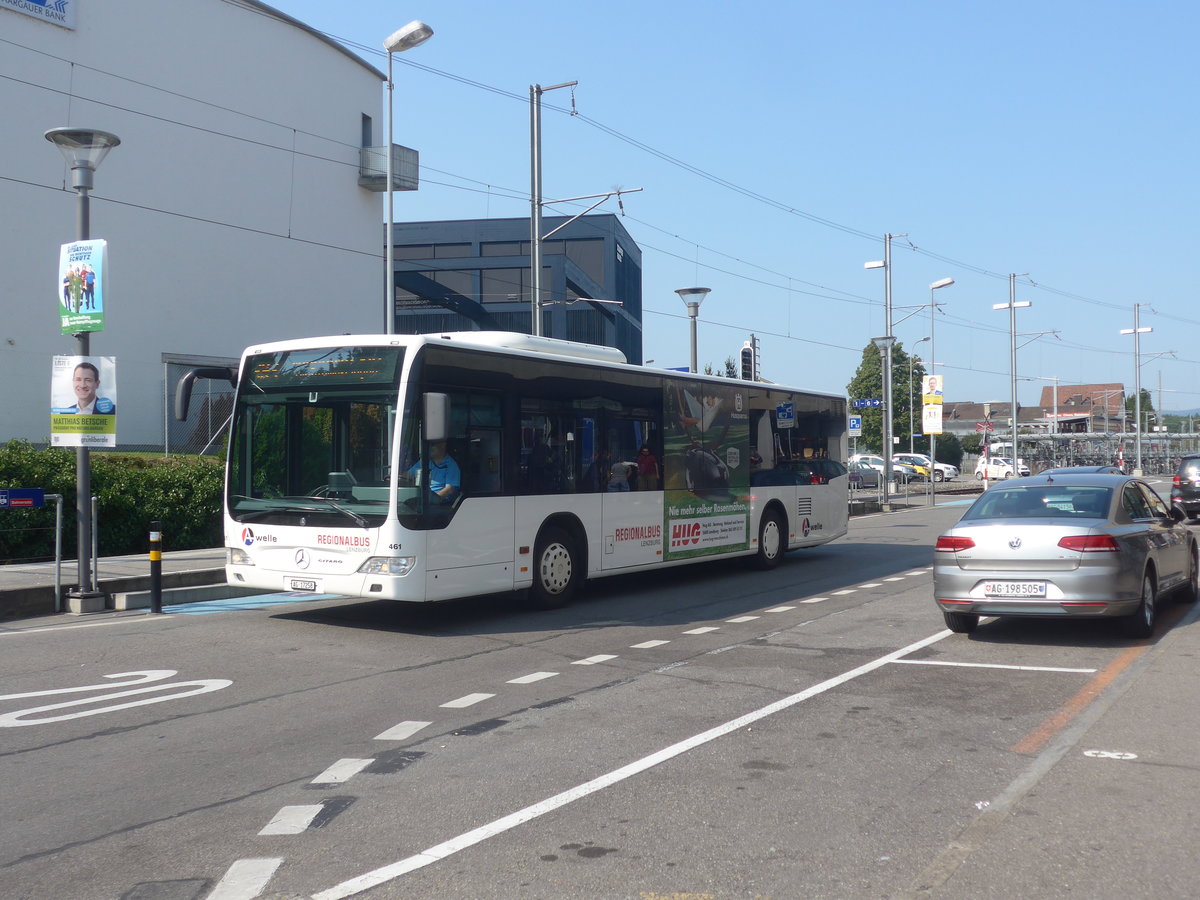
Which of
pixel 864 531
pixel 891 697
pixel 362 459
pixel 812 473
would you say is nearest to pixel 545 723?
pixel 891 697

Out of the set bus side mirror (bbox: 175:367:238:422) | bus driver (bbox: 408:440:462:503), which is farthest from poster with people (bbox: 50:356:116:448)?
bus driver (bbox: 408:440:462:503)

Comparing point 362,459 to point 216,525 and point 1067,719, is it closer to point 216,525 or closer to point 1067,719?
point 1067,719

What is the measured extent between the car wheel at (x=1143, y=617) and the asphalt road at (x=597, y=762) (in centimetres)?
14

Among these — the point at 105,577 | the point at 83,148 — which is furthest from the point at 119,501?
the point at 83,148

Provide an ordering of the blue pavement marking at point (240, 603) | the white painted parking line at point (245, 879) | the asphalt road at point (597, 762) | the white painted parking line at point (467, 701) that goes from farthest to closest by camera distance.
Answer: the blue pavement marking at point (240, 603), the white painted parking line at point (467, 701), the asphalt road at point (597, 762), the white painted parking line at point (245, 879)

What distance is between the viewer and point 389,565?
10.7 m

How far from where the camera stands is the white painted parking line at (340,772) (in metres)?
5.95

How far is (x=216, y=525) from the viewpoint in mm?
19219

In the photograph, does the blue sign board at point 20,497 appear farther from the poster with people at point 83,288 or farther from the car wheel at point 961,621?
the car wheel at point 961,621

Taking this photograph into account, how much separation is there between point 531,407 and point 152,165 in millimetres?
23468

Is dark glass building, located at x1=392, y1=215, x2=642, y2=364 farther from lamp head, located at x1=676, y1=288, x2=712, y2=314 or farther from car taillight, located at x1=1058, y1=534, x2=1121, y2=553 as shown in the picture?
car taillight, located at x1=1058, y1=534, x2=1121, y2=553

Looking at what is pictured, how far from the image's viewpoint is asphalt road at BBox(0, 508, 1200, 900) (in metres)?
4.60

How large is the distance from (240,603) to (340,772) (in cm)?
834

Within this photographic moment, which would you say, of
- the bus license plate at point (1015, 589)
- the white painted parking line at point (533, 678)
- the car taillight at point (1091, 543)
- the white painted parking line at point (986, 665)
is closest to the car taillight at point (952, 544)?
the bus license plate at point (1015, 589)
